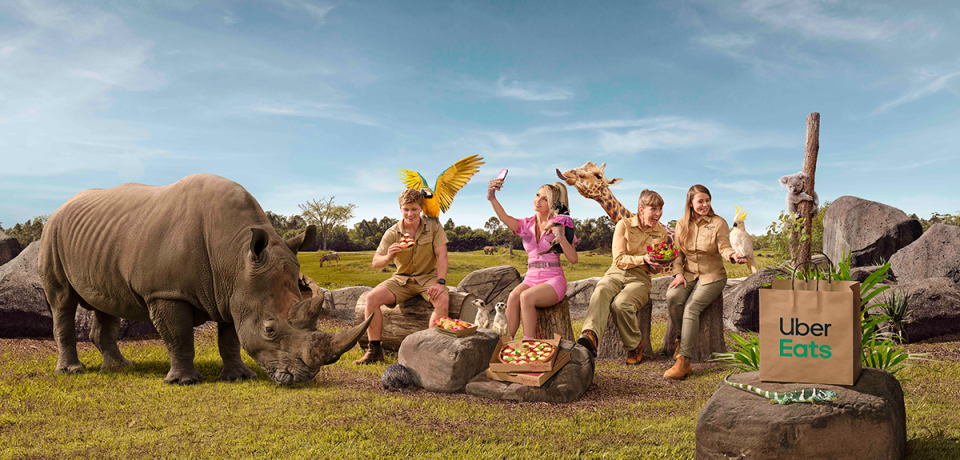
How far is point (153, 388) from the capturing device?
226 inches

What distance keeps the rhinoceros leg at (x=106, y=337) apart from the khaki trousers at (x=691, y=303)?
6.74 metres

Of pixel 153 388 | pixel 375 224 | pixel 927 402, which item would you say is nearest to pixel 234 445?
pixel 153 388

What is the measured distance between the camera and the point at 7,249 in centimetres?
1502

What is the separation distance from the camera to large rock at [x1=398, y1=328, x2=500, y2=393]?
17.8 feet

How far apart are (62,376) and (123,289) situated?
146cm

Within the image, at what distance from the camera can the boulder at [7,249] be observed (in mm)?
14891

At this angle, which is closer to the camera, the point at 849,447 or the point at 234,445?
the point at 849,447

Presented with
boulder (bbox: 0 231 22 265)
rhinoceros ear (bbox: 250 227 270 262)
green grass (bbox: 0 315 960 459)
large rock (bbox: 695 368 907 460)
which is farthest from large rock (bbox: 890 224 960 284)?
boulder (bbox: 0 231 22 265)

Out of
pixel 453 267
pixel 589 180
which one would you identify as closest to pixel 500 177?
pixel 589 180

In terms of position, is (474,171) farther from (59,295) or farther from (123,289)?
(59,295)

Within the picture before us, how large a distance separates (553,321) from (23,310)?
8193 millimetres

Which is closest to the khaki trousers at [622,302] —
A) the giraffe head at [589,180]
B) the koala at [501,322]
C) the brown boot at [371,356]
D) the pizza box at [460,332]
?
the koala at [501,322]

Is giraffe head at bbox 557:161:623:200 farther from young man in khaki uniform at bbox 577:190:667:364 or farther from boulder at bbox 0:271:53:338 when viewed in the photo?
boulder at bbox 0:271:53:338

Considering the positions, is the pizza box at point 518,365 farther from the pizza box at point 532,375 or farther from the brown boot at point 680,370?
the brown boot at point 680,370
